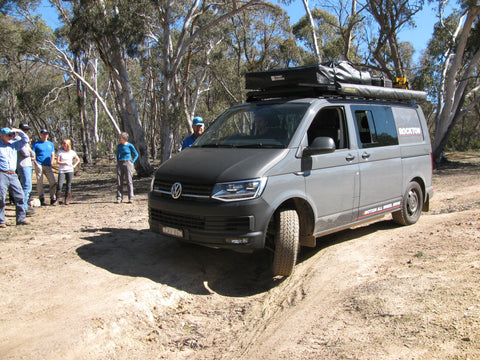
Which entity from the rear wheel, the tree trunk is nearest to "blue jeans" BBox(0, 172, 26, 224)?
the rear wheel

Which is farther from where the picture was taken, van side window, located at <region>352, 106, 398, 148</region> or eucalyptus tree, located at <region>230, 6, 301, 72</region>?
eucalyptus tree, located at <region>230, 6, 301, 72</region>

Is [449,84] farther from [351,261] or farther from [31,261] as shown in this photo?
[31,261]

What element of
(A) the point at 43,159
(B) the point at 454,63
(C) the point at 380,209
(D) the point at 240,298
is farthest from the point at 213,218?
(B) the point at 454,63

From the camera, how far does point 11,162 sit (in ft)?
24.4

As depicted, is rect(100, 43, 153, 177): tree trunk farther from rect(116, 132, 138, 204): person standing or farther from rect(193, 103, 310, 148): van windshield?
rect(193, 103, 310, 148): van windshield

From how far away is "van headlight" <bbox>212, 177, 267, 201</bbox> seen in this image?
4598mm

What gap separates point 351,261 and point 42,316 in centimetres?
372

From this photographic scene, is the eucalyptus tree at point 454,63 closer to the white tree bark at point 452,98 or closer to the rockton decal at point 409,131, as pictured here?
the white tree bark at point 452,98

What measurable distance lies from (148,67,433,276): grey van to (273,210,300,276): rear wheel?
0.01 metres

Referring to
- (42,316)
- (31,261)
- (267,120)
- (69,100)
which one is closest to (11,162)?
(31,261)

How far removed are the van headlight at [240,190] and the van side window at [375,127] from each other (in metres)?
2.13

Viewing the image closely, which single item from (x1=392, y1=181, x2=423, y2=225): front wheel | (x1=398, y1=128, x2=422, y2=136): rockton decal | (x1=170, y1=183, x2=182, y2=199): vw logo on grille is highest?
(x1=398, y1=128, x2=422, y2=136): rockton decal

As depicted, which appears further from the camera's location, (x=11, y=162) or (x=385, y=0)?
(x=385, y=0)

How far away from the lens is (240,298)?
501 centimetres
